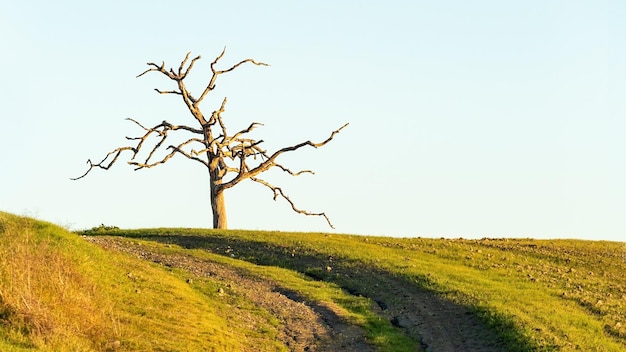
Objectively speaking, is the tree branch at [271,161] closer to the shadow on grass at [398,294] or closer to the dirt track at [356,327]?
the shadow on grass at [398,294]

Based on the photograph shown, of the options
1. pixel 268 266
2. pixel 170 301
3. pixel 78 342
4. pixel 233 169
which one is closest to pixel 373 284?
pixel 268 266

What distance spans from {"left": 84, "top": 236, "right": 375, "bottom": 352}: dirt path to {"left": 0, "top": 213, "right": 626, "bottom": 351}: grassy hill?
0.07 m

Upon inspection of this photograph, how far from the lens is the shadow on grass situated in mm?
26953

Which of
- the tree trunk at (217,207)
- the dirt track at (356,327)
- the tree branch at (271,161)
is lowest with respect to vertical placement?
the dirt track at (356,327)

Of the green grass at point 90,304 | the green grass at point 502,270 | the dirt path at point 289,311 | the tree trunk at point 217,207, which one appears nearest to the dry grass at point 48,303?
the green grass at point 90,304

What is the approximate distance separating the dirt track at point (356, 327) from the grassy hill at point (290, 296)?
0.07 metres

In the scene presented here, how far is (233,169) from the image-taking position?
5628 centimetres

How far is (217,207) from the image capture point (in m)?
55.4

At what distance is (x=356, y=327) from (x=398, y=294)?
5.64 meters

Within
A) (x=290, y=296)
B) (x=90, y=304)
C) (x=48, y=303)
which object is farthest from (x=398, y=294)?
(x=48, y=303)

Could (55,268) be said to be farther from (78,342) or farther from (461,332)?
(461,332)

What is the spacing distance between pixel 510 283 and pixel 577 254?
13.0m

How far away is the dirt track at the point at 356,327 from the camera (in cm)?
2630

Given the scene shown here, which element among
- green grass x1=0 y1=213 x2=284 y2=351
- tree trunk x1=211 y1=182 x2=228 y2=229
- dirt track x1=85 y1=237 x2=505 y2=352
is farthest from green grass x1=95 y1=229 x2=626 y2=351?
green grass x1=0 y1=213 x2=284 y2=351
